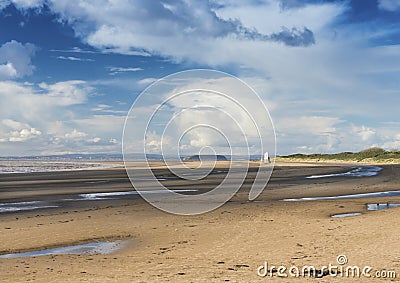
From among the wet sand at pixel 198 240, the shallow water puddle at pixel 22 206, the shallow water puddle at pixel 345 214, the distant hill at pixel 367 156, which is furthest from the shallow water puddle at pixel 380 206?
the distant hill at pixel 367 156

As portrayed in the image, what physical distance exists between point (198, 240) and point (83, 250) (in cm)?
389

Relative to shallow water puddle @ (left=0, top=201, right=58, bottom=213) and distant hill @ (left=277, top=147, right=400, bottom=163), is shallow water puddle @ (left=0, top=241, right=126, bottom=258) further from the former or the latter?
distant hill @ (left=277, top=147, right=400, bottom=163)

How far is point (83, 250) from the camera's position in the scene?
14.2 metres

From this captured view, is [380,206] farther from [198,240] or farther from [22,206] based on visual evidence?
[22,206]

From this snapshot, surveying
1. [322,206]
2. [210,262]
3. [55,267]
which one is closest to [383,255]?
[210,262]

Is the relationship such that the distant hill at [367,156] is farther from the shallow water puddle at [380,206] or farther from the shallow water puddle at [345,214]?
the shallow water puddle at [345,214]

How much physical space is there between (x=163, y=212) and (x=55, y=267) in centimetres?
1110

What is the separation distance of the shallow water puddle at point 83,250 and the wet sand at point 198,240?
1.67 feet

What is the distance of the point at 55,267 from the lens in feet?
38.5

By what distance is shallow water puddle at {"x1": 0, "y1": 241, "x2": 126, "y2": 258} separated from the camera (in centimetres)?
1364

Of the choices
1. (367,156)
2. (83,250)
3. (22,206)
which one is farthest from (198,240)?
(367,156)

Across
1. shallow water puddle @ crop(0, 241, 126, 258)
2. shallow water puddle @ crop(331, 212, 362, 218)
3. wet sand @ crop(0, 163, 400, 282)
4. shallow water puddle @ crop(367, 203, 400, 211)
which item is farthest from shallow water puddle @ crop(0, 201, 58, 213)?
shallow water puddle @ crop(367, 203, 400, 211)

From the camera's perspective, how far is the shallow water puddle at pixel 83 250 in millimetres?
13641

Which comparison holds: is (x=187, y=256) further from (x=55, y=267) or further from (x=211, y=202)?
(x=211, y=202)
